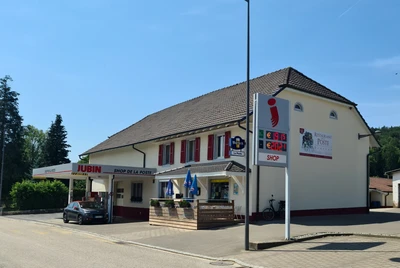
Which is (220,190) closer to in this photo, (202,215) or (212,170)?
(212,170)

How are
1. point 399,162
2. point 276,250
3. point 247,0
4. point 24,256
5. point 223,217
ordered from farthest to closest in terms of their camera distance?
point 399,162 < point 223,217 < point 247,0 < point 276,250 < point 24,256

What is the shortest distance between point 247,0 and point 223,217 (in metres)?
10.5

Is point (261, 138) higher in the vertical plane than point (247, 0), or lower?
lower

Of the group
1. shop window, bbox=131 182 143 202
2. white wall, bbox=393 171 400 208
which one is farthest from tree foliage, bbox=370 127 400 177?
shop window, bbox=131 182 143 202

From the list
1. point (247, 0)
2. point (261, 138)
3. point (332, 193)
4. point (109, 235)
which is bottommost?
point (109, 235)

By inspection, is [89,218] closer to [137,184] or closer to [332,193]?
[137,184]

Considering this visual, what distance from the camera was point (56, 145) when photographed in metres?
67.1

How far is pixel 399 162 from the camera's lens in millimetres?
73750

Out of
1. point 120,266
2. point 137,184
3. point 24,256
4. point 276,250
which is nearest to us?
point 120,266

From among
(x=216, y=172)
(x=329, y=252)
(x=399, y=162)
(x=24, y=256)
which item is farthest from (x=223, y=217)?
(x=399, y=162)

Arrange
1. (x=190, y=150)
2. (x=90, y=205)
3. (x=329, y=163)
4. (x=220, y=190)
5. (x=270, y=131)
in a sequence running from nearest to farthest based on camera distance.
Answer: (x=270, y=131)
(x=220, y=190)
(x=329, y=163)
(x=90, y=205)
(x=190, y=150)

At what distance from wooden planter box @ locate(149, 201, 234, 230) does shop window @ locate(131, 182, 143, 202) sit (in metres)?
9.28

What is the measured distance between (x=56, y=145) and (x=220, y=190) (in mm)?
50650

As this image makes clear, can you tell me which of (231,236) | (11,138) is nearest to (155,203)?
(231,236)
